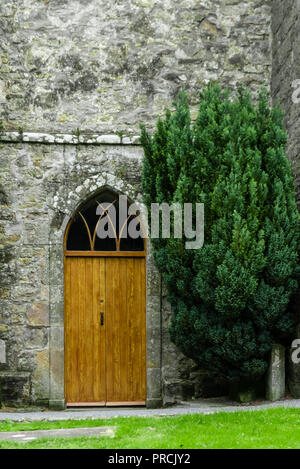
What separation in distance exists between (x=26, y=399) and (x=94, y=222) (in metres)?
2.52

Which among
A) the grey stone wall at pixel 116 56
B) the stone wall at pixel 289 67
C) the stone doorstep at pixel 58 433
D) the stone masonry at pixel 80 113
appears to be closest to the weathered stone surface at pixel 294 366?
the stone masonry at pixel 80 113

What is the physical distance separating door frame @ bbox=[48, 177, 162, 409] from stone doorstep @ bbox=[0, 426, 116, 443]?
1606 millimetres

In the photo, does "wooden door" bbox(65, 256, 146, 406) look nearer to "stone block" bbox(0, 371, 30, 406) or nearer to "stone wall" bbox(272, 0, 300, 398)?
"stone block" bbox(0, 371, 30, 406)

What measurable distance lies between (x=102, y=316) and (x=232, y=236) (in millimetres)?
2354

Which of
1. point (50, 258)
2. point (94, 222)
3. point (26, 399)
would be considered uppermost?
point (94, 222)

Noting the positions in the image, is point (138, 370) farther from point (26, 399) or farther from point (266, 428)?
point (266, 428)

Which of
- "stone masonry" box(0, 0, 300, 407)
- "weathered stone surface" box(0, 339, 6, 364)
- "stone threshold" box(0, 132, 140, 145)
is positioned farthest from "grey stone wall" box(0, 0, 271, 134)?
"weathered stone surface" box(0, 339, 6, 364)

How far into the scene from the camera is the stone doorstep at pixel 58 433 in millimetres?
4613

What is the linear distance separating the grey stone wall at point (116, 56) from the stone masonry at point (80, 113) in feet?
0.05
